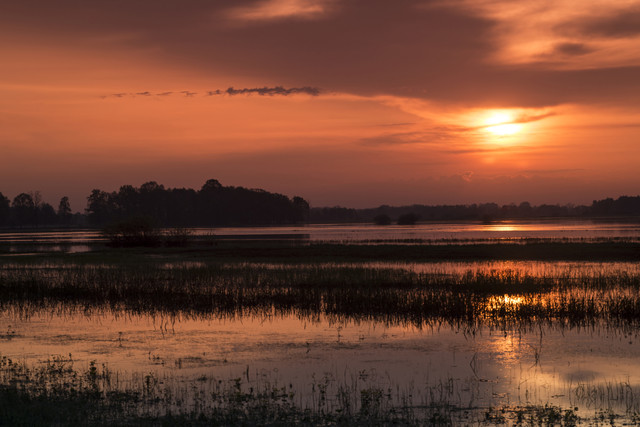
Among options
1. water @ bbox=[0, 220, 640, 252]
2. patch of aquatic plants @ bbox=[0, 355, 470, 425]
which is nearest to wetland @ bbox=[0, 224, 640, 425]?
patch of aquatic plants @ bbox=[0, 355, 470, 425]

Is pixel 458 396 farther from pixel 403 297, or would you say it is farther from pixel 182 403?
pixel 403 297

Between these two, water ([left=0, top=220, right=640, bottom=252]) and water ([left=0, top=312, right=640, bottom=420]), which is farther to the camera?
water ([left=0, top=220, right=640, bottom=252])

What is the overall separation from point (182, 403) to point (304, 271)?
94.1 feet

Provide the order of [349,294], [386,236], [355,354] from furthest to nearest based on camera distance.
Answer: [386,236] < [349,294] < [355,354]

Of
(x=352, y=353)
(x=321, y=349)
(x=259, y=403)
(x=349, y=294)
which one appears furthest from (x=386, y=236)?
(x=259, y=403)

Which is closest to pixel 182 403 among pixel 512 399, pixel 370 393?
pixel 370 393

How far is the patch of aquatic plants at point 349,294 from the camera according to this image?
2388cm

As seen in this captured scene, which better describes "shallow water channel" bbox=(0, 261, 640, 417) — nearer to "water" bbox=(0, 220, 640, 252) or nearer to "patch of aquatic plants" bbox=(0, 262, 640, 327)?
"patch of aquatic plants" bbox=(0, 262, 640, 327)

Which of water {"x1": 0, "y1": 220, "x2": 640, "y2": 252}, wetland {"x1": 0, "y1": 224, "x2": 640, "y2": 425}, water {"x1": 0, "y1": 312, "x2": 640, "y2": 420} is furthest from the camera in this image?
water {"x1": 0, "y1": 220, "x2": 640, "y2": 252}

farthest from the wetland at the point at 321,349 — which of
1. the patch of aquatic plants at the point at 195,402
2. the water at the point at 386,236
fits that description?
the water at the point at 386,236

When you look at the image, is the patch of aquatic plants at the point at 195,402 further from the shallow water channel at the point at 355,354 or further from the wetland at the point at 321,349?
the shallow water channel at the point at 355,354

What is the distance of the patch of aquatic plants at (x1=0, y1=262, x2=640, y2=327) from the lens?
23875 millimetres

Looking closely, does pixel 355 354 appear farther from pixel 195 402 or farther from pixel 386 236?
pixel 386 236

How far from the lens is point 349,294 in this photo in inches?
1142
